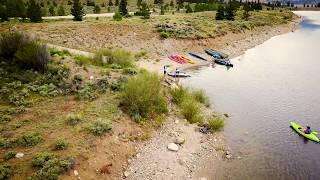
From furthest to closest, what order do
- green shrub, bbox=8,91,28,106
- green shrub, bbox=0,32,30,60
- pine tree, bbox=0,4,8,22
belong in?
pine tree, bbox=0,4,8,22 < green shrub, bbox=0,32,30,60 < green shrub, bbox=8,91,28,106

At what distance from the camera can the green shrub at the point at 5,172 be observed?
47.9 feet

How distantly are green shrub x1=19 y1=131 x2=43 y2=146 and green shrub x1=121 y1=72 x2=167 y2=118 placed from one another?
6.20 metres

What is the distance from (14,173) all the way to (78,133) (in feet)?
13.7

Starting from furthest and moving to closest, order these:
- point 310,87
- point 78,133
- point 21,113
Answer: point 310,87, point 21,113, point 78,133

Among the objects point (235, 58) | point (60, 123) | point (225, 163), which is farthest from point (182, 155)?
point (235, 58)

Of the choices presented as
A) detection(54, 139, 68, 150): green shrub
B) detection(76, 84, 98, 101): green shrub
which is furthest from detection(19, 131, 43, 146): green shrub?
detection(76, 84, 98, 101): green shrub

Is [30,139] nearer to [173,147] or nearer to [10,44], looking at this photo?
[173,147]

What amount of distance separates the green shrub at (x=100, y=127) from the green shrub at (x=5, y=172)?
488 cm

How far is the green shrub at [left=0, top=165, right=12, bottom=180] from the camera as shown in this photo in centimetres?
1460

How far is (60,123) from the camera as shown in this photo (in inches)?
748

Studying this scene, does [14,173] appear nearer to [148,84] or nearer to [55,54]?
[148,84]

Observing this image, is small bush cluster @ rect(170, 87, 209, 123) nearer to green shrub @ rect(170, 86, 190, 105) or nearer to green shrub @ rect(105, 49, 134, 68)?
green shrub @ rect(170, 86, 190, 105)

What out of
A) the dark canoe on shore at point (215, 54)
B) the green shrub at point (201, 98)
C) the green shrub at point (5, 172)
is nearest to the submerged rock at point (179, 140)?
the green shrub at point (201, 98)

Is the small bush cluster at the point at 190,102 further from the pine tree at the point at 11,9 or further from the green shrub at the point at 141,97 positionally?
the pine tree at the point at 11,9
